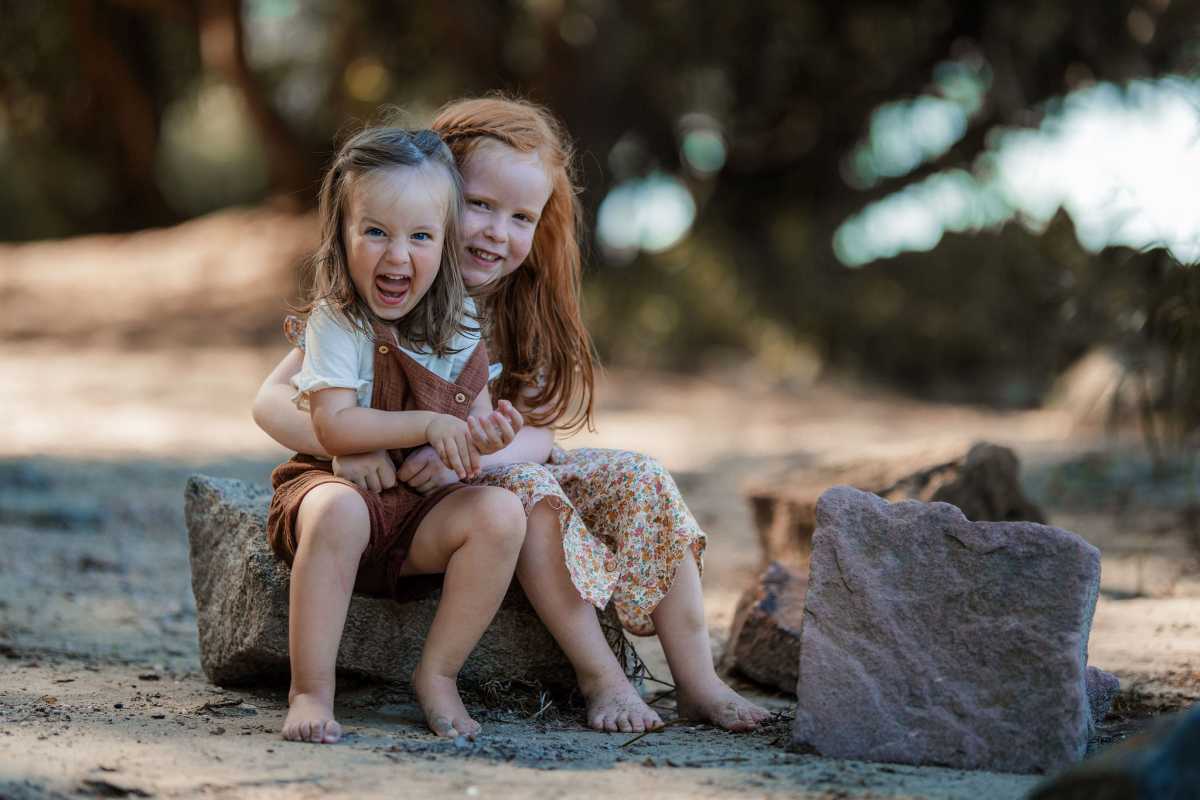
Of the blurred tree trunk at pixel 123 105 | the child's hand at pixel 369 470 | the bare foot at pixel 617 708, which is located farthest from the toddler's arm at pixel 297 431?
the blurred tree trunk at pixel 123 105

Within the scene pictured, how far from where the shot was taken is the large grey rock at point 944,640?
2135 mm

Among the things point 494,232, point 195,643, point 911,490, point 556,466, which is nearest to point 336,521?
point 556,466

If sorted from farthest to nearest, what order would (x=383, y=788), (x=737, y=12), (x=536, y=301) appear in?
(x=737, y=12)
(x=536, y=301)
(x=383, y=788)

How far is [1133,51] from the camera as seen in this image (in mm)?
7691

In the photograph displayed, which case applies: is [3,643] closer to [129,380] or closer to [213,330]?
[129,380]

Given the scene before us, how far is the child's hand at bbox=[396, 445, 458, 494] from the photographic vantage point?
2.44m

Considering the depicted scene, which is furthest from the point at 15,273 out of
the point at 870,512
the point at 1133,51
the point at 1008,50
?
the point at 870,512

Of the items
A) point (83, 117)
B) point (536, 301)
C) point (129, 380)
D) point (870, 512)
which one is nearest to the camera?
point (870, 512)

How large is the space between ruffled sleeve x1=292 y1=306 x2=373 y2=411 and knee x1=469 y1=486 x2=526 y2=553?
305 millimetres

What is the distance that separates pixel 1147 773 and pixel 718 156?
863 cm

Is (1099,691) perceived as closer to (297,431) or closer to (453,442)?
(453,442)

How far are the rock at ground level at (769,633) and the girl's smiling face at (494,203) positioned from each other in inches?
39.4

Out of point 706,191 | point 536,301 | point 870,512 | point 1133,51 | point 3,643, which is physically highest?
point 1133,51

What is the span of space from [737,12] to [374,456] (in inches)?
265
